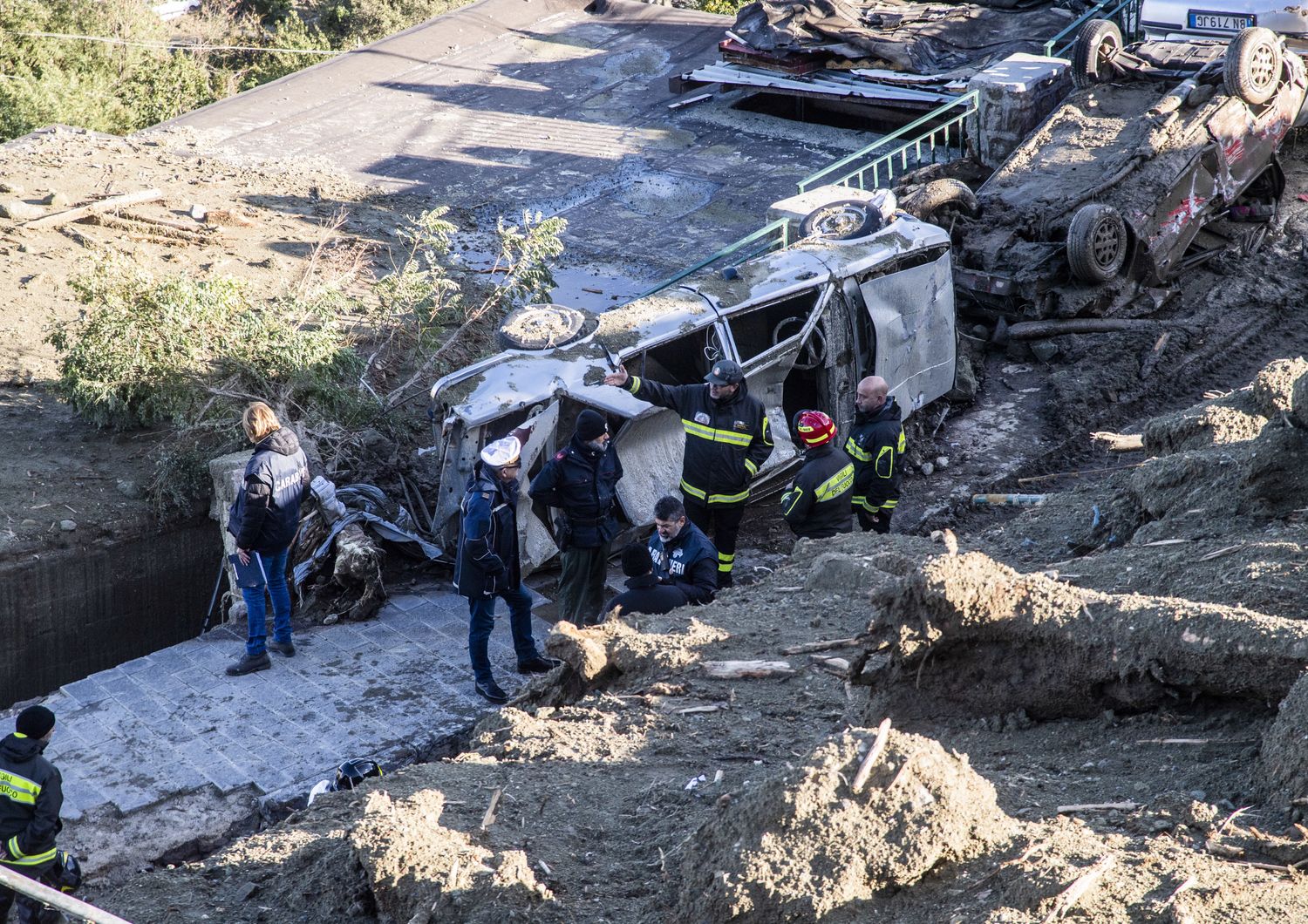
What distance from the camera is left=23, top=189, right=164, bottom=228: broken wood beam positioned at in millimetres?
13078

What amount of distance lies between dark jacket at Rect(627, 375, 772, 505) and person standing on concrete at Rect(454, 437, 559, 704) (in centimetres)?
118

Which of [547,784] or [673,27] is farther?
[673,27]

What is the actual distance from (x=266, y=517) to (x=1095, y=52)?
9781 mm

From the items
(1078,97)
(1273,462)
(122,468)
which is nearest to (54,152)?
(122,468)

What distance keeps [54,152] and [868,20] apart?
11.0 m

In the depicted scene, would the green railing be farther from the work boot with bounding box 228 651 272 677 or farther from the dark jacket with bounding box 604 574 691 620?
the work boot with bounding box 228 651 272 677

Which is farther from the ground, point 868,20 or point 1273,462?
point 868,20

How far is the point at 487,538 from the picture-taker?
7.12m

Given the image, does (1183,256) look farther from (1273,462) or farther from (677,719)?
(677,719)

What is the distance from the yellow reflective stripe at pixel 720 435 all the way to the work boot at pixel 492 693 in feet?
6.74

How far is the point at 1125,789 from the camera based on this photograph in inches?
158

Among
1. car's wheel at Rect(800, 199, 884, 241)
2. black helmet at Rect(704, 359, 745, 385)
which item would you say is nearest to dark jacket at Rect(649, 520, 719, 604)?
black helmet at Rect(704, 359, 745, 385)

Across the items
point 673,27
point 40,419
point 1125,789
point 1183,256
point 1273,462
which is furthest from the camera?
point 673,27

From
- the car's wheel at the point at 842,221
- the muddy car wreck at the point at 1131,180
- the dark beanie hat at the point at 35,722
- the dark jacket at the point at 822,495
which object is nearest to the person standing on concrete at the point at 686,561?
the dark jacket at the point at 822,495
